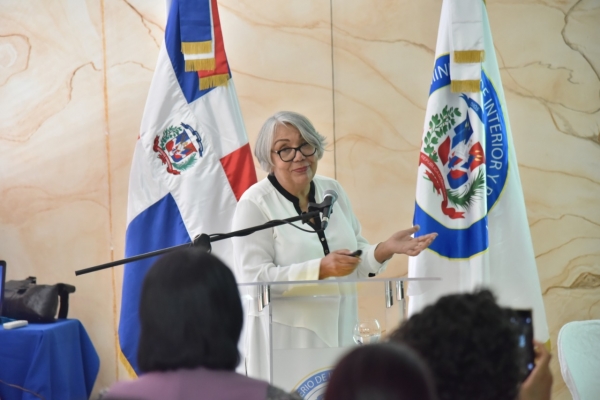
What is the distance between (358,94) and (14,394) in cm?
257

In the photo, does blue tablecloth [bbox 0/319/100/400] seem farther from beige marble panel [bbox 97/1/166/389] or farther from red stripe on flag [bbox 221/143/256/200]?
red stripe on flag [bbox 221/143/256/200]

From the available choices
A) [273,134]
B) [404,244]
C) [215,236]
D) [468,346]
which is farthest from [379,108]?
[468,346]

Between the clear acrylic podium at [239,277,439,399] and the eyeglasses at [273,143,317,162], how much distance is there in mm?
899

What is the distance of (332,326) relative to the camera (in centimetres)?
242

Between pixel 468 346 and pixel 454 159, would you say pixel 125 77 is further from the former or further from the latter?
pixel 468 346

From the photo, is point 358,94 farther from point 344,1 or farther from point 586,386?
point 586,386

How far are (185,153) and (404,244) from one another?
1.76m

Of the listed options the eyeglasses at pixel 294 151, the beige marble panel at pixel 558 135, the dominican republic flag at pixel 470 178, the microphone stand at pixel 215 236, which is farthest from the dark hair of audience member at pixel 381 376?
the beige marble panel at pixel 558 135

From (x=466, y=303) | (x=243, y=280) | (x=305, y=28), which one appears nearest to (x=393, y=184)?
(x=305, y=28)

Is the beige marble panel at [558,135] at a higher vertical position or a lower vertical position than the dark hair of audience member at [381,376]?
higher

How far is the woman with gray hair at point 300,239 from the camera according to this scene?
2.51 metres

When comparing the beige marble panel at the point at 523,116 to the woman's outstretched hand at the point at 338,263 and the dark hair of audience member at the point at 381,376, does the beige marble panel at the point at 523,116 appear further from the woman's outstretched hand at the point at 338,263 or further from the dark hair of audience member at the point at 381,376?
the dark hair of audience member at the point at 381,376

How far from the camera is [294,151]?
10.7 ft

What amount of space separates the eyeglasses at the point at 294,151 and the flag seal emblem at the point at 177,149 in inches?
40.8
